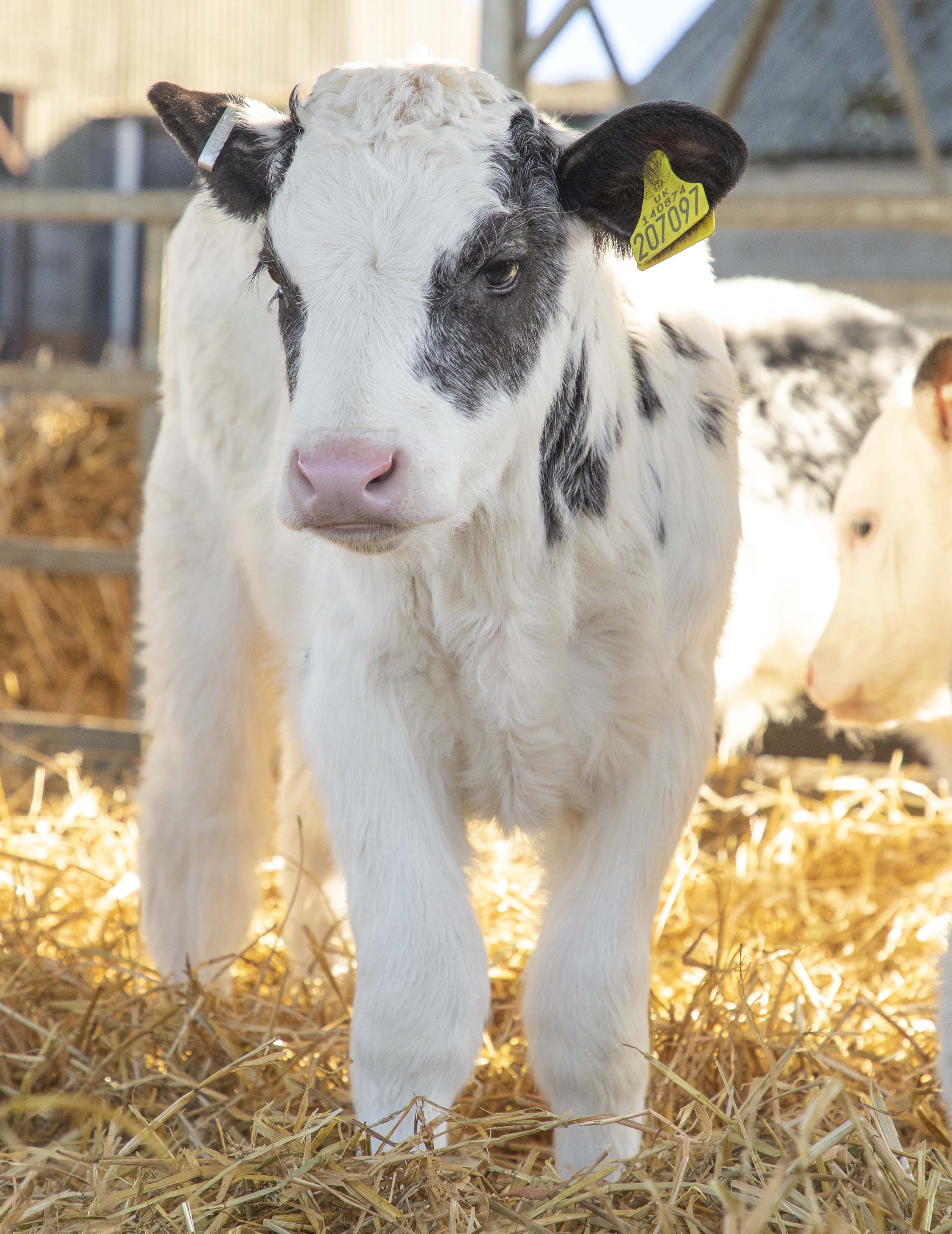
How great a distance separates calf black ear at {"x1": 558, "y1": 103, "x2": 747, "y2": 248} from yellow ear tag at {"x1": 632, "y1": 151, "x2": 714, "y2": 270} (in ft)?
0.08

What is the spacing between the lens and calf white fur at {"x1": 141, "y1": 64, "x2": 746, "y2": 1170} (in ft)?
6.26

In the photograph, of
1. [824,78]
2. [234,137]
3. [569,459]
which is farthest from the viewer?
[824,78]

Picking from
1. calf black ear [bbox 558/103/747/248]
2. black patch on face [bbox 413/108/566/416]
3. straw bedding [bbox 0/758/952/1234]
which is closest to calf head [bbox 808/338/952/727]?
straw bedding [bbox 0/758/952/1234]

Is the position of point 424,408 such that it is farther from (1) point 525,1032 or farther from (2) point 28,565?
(2) point 28,565

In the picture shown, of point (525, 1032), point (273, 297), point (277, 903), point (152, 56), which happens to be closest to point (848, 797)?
point (277, 903)

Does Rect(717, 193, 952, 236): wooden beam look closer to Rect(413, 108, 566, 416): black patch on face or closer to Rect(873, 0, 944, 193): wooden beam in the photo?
Rect(873, 0, 944, 193): wooden beam

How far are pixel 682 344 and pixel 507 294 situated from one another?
515 millimetres

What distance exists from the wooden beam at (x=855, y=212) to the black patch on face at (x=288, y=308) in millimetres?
2690

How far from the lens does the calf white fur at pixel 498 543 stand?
75.1 inches

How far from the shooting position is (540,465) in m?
2.12

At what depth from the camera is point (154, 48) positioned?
19766 millimetres

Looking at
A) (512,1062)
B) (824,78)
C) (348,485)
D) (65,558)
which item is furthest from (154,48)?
(348,485)

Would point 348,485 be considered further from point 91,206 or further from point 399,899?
point 91,206

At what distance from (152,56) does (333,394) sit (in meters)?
20.3
